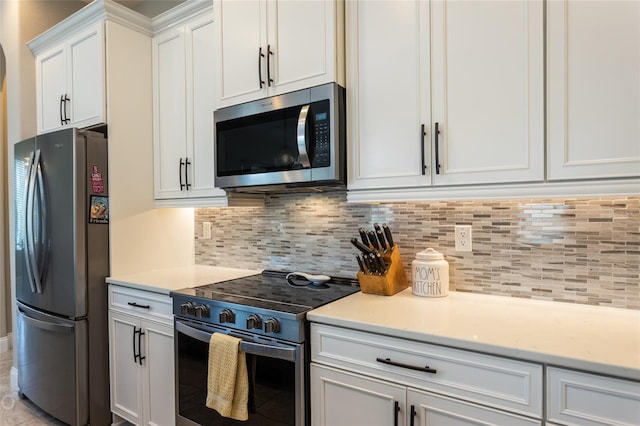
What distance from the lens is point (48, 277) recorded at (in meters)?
2.29

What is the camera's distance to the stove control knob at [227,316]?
1620 millimetres

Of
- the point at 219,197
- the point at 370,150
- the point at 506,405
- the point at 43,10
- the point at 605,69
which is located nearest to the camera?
the point at 506,405

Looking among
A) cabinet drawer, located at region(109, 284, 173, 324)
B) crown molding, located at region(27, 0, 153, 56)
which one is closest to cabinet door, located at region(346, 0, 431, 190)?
cabinet drawer, located at region(109, 284, 173, 324)

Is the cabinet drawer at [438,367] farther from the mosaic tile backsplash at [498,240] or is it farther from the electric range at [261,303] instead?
the mosaic tile backsplash at [498,240]

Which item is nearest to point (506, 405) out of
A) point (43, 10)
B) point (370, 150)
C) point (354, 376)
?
point (354, 376)

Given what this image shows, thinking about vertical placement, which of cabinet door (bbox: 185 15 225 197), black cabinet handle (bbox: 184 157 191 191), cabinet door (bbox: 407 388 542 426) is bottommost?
cabinet door (bbox: 407 388 542 426)

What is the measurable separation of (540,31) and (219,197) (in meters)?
1.72

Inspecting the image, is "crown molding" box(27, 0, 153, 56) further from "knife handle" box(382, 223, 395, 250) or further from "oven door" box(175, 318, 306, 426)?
"knife handle" box(382, 223, 395, 250)

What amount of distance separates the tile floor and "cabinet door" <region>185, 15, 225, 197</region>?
5.71 ft

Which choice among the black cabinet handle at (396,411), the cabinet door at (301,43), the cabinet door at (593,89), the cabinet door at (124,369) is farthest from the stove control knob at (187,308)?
the cabinet door at (593,89)

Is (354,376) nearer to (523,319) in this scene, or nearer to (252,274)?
(523,319)

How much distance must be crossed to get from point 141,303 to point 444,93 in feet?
6.24

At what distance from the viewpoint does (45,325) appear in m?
2.30

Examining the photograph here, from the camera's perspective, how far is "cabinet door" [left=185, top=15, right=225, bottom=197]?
87.6 inches
